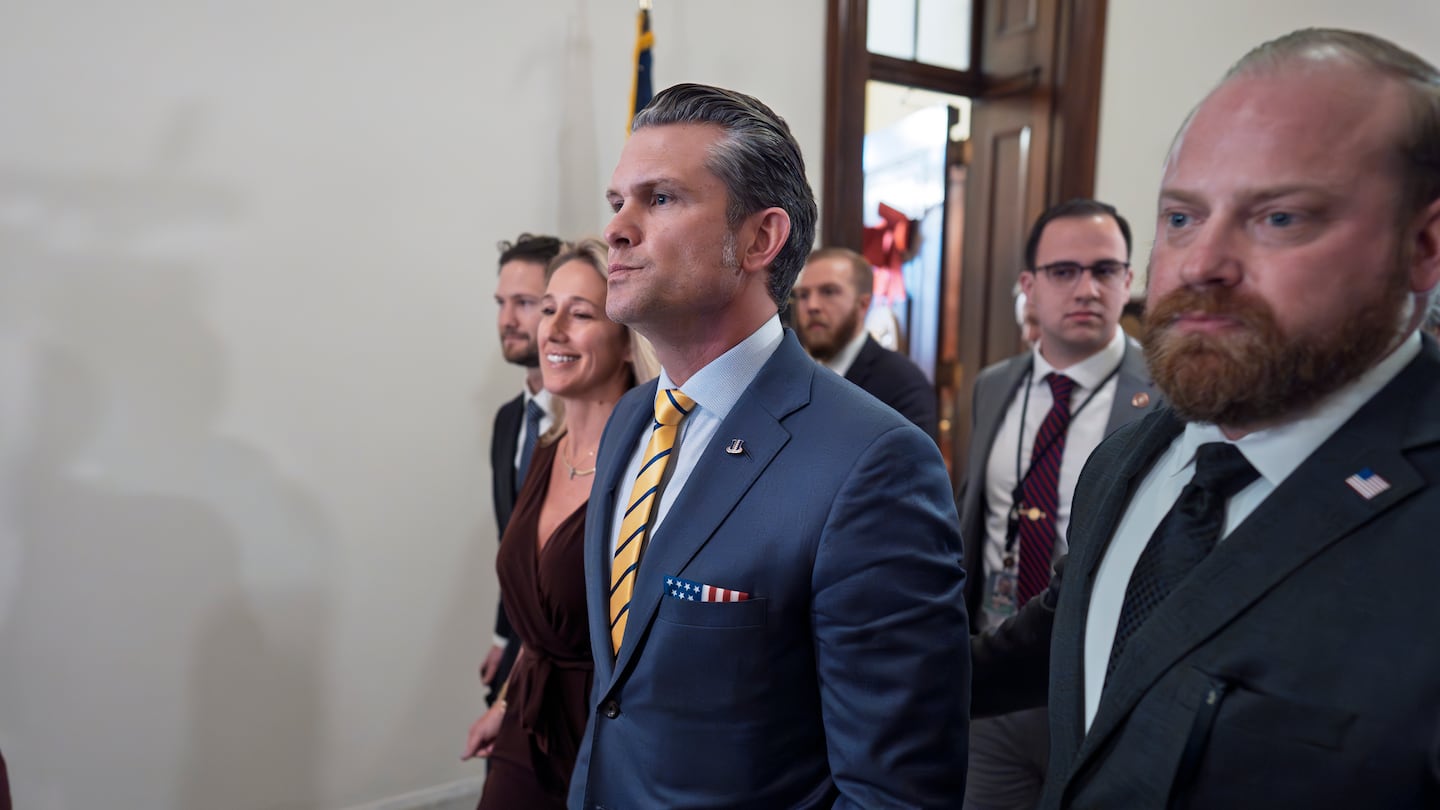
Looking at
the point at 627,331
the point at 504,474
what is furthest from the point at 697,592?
the point at 504,474

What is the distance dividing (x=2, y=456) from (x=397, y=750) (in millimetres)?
1596

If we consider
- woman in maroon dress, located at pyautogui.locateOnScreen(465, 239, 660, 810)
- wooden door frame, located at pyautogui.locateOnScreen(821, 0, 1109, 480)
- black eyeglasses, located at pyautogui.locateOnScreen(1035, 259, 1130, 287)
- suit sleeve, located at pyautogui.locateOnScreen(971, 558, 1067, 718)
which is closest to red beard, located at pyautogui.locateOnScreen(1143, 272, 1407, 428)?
suit sleeve, located at pyautogui.locateOnScreen(971, 558, 1067, 718)

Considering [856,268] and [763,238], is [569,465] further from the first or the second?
[856,268]

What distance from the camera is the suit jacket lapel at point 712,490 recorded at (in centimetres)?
122

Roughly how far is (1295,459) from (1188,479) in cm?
12

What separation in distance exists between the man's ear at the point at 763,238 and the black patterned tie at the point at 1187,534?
2.22 feet

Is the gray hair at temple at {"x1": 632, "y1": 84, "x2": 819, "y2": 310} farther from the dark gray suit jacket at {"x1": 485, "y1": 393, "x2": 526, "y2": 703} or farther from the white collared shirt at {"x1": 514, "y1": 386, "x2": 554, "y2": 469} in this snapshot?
the dark gray suit jacket at {"x1": 485, "y1": 393, "x2": 526, "y2": 703}

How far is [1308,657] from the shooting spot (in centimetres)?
68

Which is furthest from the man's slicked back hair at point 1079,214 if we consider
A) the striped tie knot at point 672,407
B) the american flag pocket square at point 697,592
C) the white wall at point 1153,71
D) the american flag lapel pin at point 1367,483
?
the white wall at point 1153,71

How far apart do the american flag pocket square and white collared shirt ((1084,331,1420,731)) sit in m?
0.43

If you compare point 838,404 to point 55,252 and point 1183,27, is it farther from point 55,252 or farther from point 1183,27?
point 1183,27

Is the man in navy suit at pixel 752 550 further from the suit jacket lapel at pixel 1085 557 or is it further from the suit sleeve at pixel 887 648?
the suit jacket lapel at pixel 1085 557

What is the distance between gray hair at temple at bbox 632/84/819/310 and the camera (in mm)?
1312

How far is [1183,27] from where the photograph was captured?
15.9ft
